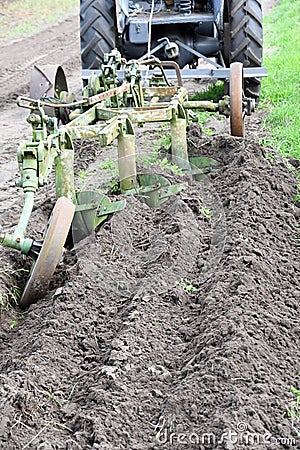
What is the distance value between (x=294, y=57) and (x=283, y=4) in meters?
8.18

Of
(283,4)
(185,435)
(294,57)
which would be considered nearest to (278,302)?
(185,435)

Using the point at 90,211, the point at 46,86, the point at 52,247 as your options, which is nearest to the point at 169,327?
the point at 52,247

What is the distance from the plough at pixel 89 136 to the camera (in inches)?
171

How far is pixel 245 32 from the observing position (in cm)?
817

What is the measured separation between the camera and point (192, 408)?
3.27m

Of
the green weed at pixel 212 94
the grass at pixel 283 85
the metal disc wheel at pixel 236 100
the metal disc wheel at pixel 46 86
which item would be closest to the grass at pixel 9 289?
the metal disc wheel at pixel 46 86

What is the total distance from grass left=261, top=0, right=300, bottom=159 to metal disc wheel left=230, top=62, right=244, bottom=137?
604 millimetres

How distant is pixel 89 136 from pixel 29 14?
16.0m

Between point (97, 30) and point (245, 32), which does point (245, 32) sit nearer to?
point (245, 32)

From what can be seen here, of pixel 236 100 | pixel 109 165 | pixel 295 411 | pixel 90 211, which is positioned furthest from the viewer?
pixel 109 165

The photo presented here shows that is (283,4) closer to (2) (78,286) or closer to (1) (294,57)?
(1) (294,57)

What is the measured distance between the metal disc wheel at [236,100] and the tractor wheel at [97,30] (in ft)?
7.00

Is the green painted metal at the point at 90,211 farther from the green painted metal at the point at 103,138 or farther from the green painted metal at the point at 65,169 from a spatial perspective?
the green painted metal at the point at 65,169

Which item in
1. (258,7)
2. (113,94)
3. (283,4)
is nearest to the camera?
(113,94)
